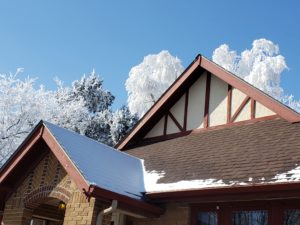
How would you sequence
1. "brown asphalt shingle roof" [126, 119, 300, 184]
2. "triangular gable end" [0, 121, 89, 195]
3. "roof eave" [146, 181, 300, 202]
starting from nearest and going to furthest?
"roof eave" [146, 181, 300, 202] < "brown asphalt shingle roof" [126, 119, 300, 184] < "triangular gable end" [0, 121, 89, 195]

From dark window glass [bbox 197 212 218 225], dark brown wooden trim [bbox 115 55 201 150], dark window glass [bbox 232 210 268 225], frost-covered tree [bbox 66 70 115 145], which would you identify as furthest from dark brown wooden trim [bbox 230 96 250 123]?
frost-covered tree [bbox 66 70 115 145]

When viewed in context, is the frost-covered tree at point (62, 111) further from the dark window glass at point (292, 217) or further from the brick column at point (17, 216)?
the dark window glass at point (292, 217)

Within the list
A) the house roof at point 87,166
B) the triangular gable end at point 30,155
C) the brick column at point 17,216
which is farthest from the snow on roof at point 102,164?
the brick column at point 17,216

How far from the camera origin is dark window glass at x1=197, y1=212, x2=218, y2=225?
8.99m

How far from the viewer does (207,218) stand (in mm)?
9078

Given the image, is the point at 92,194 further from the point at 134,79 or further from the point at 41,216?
the point at 134,79

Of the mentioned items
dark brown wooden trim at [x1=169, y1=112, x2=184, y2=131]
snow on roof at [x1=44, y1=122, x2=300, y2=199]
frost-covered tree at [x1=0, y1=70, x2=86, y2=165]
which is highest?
frost-covered tree at [x1=0, y1=70, x2=86, y2=165]

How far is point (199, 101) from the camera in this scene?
13.3 metres

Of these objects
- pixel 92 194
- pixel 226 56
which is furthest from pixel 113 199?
pixel 226 56

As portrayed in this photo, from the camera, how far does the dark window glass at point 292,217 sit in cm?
796

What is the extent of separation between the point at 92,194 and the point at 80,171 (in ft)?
2.37

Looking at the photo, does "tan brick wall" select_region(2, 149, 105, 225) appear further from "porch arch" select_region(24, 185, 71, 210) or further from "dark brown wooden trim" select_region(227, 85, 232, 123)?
"dark brown wooden trim" select_region(227, 85, 232, 123)

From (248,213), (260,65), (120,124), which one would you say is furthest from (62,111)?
(248,213)

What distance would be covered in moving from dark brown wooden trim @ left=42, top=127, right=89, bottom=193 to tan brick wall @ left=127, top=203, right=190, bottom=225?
199 centimetres
